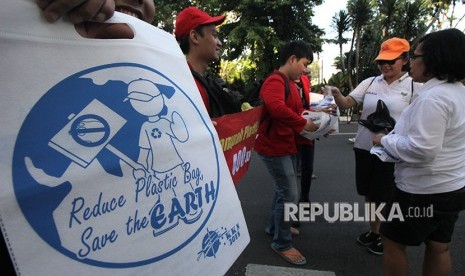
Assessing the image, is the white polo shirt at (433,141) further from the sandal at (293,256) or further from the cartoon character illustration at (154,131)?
the cartoon character illustration at (154,131)

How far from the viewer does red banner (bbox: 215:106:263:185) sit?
157 cm

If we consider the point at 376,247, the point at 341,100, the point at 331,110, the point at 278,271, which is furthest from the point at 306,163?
the point at 278,271

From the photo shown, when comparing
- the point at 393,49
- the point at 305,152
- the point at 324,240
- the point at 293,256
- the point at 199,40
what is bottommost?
the point at 324,240

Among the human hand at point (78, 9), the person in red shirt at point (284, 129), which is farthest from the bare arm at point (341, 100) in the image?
the human hand at point (78, 9)

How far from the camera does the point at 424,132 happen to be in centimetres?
177

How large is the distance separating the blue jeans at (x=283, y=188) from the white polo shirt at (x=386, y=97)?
0.64 metres

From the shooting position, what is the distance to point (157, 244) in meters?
0.75

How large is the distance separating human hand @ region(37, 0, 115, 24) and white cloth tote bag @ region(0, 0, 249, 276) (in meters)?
0.02

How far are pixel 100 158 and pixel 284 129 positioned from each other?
2.18 metres

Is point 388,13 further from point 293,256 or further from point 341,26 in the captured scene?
point 293,256

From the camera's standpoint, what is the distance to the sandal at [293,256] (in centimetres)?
280

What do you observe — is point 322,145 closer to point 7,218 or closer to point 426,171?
point 426,171

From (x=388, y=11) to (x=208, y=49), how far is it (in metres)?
17.0

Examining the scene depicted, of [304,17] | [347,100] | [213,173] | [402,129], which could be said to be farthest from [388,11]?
[213,173]
